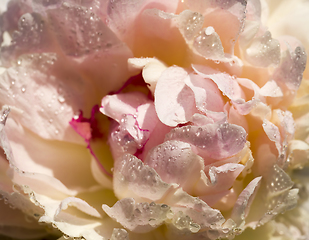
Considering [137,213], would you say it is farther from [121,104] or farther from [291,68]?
[291,68]

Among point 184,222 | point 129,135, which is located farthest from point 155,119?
point 184,222

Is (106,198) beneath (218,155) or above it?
beneath

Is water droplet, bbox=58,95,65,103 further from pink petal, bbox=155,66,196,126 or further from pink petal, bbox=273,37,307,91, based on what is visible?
pink petal, bbox=273,37,307,91

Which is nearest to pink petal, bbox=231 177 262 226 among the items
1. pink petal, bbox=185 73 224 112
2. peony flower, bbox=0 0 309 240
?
peony flower, bbox=0 0 309 240

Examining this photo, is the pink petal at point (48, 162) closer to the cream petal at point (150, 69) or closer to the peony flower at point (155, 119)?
the peony flower at point (155, 119)

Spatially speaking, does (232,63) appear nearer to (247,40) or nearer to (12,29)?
(247,40)

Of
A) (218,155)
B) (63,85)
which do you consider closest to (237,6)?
(218,155)

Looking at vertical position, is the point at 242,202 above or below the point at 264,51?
below

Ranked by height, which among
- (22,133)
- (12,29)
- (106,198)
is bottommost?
(106,198)

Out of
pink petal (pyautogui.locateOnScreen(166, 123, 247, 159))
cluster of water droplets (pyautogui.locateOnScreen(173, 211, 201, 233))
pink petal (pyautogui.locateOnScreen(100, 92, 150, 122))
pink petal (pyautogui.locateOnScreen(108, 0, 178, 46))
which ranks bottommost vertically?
cluster of water droplets (pyautogui.locateOnScreen(173, 211, 201, 233))
